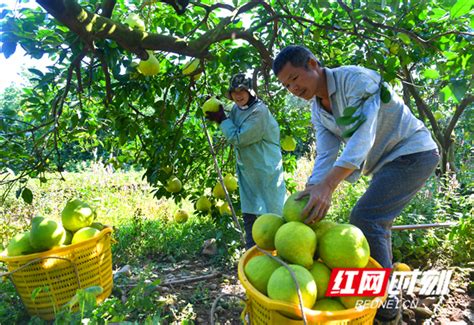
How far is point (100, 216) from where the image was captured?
15.9 ft

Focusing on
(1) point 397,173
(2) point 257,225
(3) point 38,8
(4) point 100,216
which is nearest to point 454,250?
(1) point 397,173

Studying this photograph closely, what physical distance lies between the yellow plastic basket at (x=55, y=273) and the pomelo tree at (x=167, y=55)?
18.8 inches

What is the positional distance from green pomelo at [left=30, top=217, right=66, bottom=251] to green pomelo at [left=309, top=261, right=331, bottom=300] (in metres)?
1.63

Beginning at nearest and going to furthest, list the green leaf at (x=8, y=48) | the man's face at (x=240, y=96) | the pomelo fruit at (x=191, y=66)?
the green leaf at (x=8, y=48), the pomelo fruit at (x=191, y=66), the man's face at (x=240, y=96)

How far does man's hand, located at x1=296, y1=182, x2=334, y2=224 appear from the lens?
4.12 feet

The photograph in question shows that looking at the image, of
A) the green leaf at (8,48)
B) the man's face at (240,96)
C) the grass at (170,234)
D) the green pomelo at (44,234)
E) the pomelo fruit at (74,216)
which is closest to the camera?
the green leaf at (8,48)

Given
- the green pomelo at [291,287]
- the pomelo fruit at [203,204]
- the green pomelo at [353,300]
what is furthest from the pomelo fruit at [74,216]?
the green pomelo at [353,300]

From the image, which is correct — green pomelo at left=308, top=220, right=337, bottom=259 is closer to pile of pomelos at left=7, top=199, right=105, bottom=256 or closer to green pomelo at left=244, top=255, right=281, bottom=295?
green pomelo at left=244, top=255, right=281, bottom=295

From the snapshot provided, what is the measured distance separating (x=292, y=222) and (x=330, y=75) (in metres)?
0.89

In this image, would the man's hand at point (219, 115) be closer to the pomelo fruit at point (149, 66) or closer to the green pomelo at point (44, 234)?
the pomelo fruit at point (149, 66)

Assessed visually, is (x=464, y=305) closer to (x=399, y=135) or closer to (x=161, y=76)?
(x=399, y=135)

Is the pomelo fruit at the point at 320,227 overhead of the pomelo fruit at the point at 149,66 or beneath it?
beneath

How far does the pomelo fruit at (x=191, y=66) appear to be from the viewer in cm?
258

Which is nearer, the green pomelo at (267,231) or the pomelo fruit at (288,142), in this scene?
the green pomelo at (267,231)
